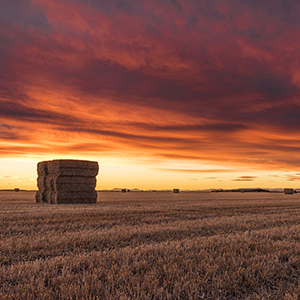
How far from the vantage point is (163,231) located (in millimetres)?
7879

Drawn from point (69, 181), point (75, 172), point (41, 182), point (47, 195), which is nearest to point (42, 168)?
point (41, 182)

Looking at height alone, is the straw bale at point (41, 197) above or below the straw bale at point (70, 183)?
below

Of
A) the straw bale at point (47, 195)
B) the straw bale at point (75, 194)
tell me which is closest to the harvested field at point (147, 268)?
the straw bale at point (75, 194)

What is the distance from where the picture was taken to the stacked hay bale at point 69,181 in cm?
2028

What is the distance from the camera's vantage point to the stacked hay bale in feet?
66.5

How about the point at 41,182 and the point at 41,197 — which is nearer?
the point at 41,197

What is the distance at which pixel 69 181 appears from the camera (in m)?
20.5

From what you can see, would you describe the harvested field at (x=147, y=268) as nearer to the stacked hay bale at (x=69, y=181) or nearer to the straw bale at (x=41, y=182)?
the stacked hay bale at (x=69, y=181)

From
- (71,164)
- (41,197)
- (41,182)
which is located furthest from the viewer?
(41,182)

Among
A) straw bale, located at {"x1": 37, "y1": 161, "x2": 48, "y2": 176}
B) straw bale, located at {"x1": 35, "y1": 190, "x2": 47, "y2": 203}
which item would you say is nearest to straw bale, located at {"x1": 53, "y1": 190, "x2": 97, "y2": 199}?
straw bale, located at {"x1": 35, "y1": 190, "x2": 47, "y2": 203}

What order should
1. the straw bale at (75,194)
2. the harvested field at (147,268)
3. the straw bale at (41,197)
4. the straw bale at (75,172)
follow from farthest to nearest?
the straw bale at (41,197) < the straw bale at (75,172) < the straw bale at (75,194) < the harvested field at (147,268)

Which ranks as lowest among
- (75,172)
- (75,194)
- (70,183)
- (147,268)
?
(147,268)

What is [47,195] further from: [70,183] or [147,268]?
[147,268]

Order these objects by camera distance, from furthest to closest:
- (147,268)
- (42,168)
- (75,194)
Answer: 1. (42,168)
2. (75,194)
3. (147,268)
